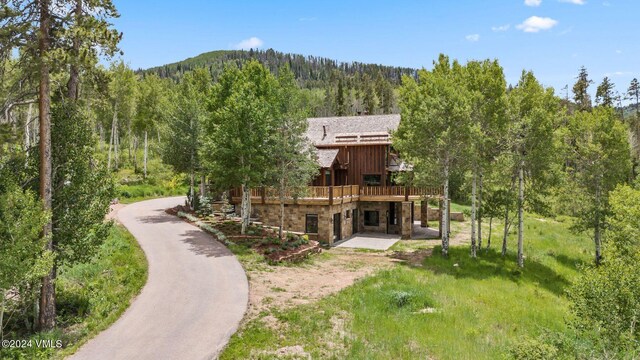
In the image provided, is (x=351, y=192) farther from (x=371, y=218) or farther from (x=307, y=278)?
(x=307, y=278)

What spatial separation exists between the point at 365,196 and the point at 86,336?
2439 centimetres

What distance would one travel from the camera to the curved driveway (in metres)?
11.2

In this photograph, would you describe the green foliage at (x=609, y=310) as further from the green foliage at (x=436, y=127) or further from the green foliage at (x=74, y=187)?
the green foliage at (x=74, y=187)

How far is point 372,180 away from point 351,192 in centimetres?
446

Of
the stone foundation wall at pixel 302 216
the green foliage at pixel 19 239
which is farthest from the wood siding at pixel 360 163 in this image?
the green foliage at pixel 19 239

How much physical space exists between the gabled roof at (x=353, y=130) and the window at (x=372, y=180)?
128 inches

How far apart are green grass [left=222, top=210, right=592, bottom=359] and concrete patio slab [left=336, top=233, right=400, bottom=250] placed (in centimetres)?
554

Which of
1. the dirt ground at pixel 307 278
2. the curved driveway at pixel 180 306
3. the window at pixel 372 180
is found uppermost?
the window at pixel 372 180

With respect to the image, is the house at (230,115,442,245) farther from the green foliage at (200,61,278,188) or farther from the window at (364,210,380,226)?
the green foliage at (200,61,278,188)

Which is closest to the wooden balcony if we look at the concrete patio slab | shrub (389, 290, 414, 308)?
the concrete patio slab

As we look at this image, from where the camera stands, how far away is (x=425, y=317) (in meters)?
14.2

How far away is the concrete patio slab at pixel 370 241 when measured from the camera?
28777 millimetres

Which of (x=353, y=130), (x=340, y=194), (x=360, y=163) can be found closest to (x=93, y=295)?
Answer: (x=340, y=194)

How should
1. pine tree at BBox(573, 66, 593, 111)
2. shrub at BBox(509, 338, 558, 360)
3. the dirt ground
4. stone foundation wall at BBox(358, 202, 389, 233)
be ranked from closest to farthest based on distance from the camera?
1. shrub at BBox(509, 338, 558, 360)
2. the dirt ground
3. stone foundation wall at BBox(358, 202, 389, 233)
4. pine tree at BBox(573, 66, 593, 111)
